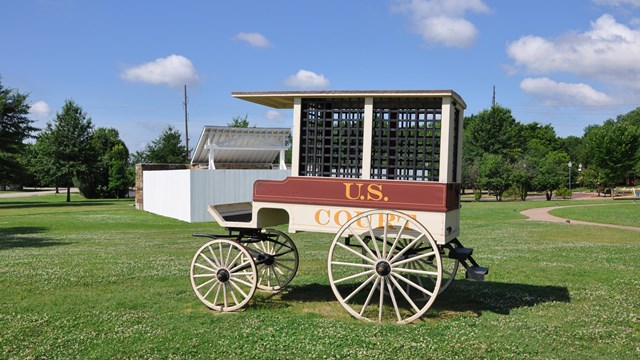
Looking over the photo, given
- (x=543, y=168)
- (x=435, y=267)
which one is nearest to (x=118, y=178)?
(x=543, y=168)

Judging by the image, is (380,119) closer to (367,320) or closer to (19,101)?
(367,320)

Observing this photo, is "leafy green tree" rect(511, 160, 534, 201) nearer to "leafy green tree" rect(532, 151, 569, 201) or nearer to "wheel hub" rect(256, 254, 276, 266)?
"leafy green tree" rect(532, 151, 569, 201)


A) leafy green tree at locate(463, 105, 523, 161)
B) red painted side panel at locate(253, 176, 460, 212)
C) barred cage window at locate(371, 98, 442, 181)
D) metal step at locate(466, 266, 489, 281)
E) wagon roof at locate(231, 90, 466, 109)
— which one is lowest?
metal step at locate(466, 266, 489, 281)

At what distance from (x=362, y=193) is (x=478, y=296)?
3.56 metres

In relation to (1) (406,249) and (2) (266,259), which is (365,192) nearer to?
(1) (406,249)

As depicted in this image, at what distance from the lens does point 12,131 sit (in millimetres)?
47656

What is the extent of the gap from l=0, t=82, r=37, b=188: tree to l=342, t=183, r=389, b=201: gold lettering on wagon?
4610 cm

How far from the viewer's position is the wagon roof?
9.39 metres

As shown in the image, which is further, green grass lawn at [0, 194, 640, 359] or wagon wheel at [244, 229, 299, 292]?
wagon wheel at [244, 229, 299, 292]

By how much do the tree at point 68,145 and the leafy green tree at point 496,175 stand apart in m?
41.5

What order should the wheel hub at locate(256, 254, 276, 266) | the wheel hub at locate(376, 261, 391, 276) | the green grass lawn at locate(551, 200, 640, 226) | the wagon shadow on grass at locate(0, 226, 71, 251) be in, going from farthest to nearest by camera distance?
the green grass lawn at locate(551, 200, 640, 226) → the wagon shadow on grass at locate(0, 226, 71, 251) → the wheel hub at locate(256, 254, 276, 266) → the wheel hub at locate(376, 261, 391, 276)

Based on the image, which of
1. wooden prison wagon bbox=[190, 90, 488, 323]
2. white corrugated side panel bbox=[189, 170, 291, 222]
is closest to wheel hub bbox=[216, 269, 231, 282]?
wooden prison wagon bbox=[190, 90, 488, 323]

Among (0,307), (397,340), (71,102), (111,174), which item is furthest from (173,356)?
(111,174)

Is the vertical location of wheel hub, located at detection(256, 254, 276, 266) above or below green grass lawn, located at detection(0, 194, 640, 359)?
above
